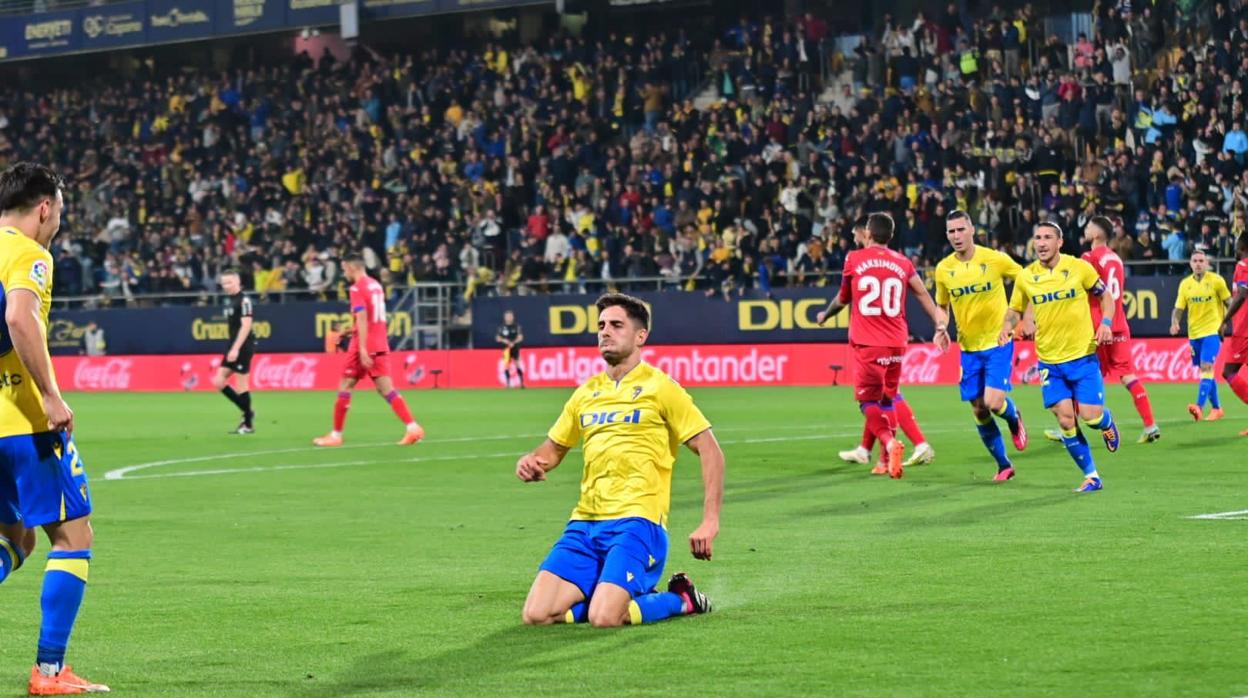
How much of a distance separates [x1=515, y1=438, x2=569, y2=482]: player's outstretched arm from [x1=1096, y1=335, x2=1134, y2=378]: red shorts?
541 inches

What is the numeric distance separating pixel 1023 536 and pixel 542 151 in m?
35.2

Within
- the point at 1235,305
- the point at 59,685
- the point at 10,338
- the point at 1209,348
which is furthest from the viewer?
the point at 1209,348

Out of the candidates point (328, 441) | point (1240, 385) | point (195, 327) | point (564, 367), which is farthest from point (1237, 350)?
point (195, 327)

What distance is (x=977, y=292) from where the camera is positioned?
1755cm

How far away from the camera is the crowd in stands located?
36469mm

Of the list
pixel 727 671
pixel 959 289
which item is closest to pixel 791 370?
pixel 959 289

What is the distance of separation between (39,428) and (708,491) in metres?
3.05

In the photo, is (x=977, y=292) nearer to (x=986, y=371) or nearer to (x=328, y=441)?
(x=986, y=371)

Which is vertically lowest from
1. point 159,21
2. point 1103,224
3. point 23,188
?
point 1103,224

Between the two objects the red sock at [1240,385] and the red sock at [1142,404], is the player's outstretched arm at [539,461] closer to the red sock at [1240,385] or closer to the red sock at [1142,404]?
the red sock at [1142,404]

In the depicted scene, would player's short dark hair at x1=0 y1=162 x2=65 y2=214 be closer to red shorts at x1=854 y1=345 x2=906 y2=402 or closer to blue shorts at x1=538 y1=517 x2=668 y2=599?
blue shorts at x1=538 y1=517 x2=668 y2=599

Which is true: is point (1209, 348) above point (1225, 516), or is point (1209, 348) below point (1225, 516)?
above

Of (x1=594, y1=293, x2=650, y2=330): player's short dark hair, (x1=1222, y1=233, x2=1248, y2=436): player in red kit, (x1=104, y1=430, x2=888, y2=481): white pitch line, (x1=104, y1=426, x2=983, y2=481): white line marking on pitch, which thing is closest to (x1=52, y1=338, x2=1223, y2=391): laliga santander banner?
(x1=1222, y1=233, x2=1248, y2=436): player in red kit

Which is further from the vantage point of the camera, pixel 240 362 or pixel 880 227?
pixel 240 362
